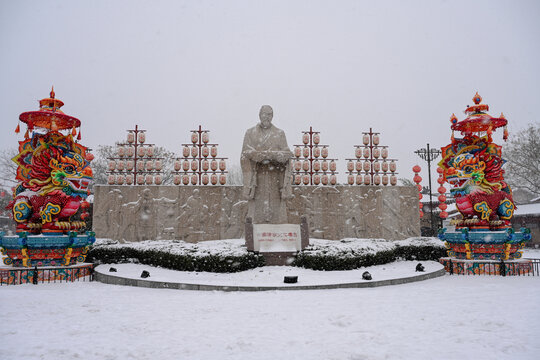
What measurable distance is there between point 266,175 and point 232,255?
3.13 m

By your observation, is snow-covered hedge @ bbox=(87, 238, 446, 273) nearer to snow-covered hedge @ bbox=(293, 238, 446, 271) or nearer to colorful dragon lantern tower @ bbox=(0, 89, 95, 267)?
snow-covered hedge @ bbox=(293, 238, 446, 271)

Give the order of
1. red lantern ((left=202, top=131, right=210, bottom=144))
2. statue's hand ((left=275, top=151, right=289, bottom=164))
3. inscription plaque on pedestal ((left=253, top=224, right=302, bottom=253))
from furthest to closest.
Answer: red lantern ((left=202, top=131, right=210, bottom=144))
statue's hand ((left=275, top=151, right=289, bottom=164))
inscription plaque on pedestal ((left=253, top=224, right=302, bottom=253))

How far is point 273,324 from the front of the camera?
16.0 ft

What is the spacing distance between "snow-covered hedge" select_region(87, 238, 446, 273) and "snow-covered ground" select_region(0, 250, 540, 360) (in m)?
1.77

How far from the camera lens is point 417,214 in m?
16.0

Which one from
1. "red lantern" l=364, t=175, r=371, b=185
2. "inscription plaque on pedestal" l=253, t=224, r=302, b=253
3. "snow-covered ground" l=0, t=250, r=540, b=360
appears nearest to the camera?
"snow-covered ground" l=0, t=250, r=540, b=360

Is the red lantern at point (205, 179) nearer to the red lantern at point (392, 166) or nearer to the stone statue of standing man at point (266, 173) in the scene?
the stone statue of standing man at point (266, 173)

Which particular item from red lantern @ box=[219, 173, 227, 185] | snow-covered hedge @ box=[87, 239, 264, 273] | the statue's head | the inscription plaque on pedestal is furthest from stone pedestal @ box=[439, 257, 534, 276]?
red lantern @ box=[219, 173, 227, 185]

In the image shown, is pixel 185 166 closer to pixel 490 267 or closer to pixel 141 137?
pixel 141 137

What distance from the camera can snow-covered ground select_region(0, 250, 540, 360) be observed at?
388 centimetres

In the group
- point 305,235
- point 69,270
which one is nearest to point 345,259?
point 305,235

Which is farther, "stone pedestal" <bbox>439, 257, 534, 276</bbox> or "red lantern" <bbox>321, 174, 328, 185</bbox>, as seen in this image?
"red lantern" <bbox>321, 174, 328, 185</bbox>

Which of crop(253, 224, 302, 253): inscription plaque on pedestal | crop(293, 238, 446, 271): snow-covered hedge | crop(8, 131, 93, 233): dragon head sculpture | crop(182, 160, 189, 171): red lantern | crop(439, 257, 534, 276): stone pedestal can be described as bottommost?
crop(439, 257, 534, 276): stone pedestal

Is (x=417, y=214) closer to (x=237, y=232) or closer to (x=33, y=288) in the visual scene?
(x=237, y=232)
